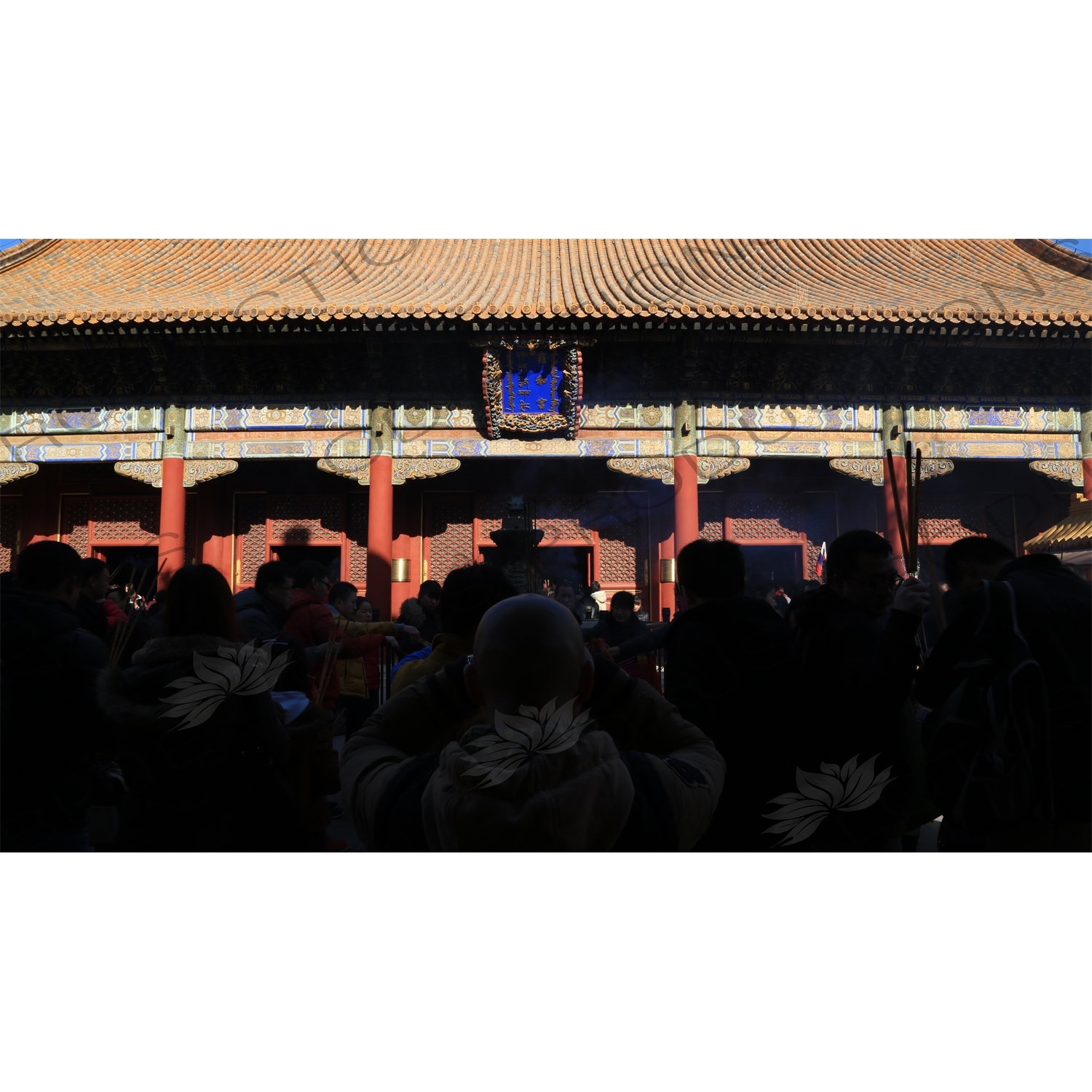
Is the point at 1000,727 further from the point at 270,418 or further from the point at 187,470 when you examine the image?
the point at 187,470

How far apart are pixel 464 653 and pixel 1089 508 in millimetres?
2470

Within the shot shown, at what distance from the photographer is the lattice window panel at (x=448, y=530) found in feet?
17.1

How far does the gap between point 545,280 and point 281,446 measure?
2657 mm

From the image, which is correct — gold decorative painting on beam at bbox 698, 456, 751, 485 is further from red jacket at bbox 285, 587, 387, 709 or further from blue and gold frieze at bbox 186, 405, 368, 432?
red jacket at bbox 285, 587, 387, 709

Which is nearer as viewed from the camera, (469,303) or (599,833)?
(599,833)

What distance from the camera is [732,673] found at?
2082 millimetres

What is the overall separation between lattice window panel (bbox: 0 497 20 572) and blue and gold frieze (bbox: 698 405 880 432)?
4.66m

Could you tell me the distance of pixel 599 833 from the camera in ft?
4.21

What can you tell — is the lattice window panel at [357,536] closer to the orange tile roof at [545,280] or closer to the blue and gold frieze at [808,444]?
the orange tile roof at [545,280]

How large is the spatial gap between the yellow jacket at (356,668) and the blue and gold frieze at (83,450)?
3703mm

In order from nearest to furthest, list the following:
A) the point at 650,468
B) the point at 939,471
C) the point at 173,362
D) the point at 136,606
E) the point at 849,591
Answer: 1. the point at 849,591
2. the point at 136,606
3. the point at 939,471
4. the point at 650,468
5. the point at 173,362

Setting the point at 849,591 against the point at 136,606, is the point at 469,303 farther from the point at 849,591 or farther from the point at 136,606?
the point at 849,591

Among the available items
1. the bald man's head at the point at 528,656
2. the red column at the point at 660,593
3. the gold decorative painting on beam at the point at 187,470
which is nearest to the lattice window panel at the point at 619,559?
the red column at the point at 660,593

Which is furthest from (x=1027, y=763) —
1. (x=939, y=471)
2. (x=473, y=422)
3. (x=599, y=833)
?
(x=473, y=422)
